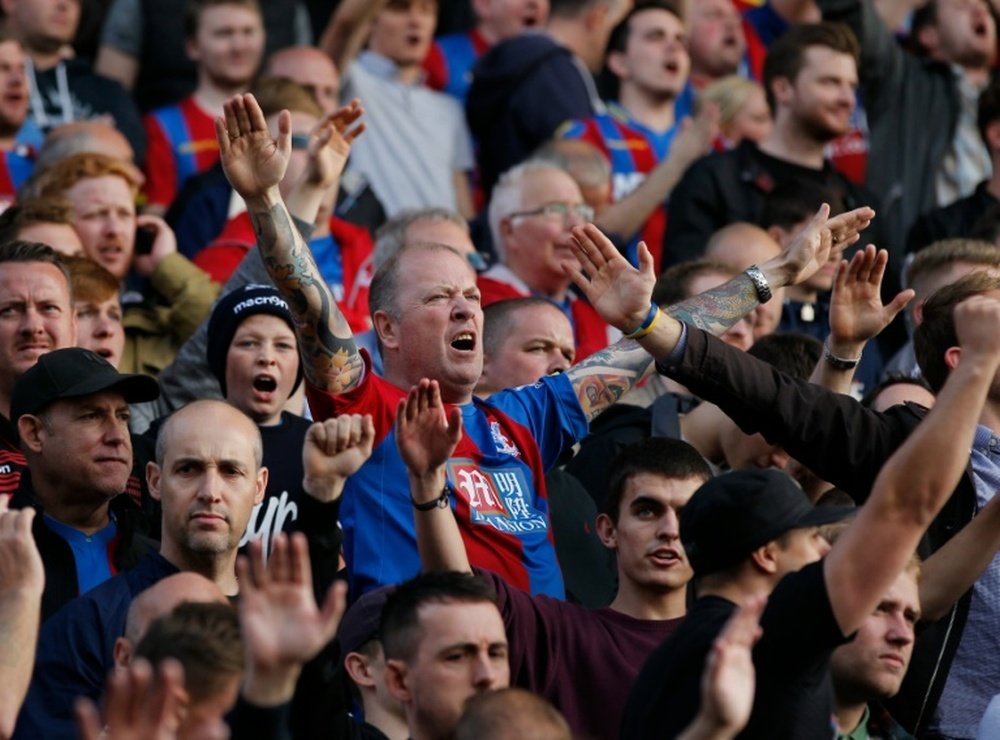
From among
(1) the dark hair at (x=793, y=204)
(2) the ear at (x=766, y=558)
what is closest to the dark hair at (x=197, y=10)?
(1) the dark hair at (x=793, y=204)

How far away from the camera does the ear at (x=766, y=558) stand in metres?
5.48

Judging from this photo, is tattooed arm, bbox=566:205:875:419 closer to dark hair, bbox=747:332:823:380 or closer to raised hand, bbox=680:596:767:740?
dark hair, bbox=747:332:823:380

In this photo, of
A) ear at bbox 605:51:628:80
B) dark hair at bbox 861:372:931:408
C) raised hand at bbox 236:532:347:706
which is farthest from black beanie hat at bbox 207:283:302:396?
ear at bbox 605:51:628:80

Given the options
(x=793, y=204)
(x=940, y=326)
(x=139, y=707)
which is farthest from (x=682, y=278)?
(x=139, y=707)

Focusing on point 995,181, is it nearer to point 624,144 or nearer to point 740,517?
point 624,144

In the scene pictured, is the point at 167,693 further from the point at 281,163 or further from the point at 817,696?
the point at 281,163

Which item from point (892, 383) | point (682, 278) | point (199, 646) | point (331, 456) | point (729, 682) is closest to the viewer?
point (729, 682)

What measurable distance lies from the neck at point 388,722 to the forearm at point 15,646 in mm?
1021

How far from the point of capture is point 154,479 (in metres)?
6.94

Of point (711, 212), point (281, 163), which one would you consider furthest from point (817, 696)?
point (711, 212)

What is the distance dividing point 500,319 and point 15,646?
9.90 feet

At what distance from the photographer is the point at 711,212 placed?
1049 cm

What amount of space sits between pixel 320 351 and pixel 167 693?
88.8 inches

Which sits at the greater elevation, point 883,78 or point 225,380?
point 883,78
